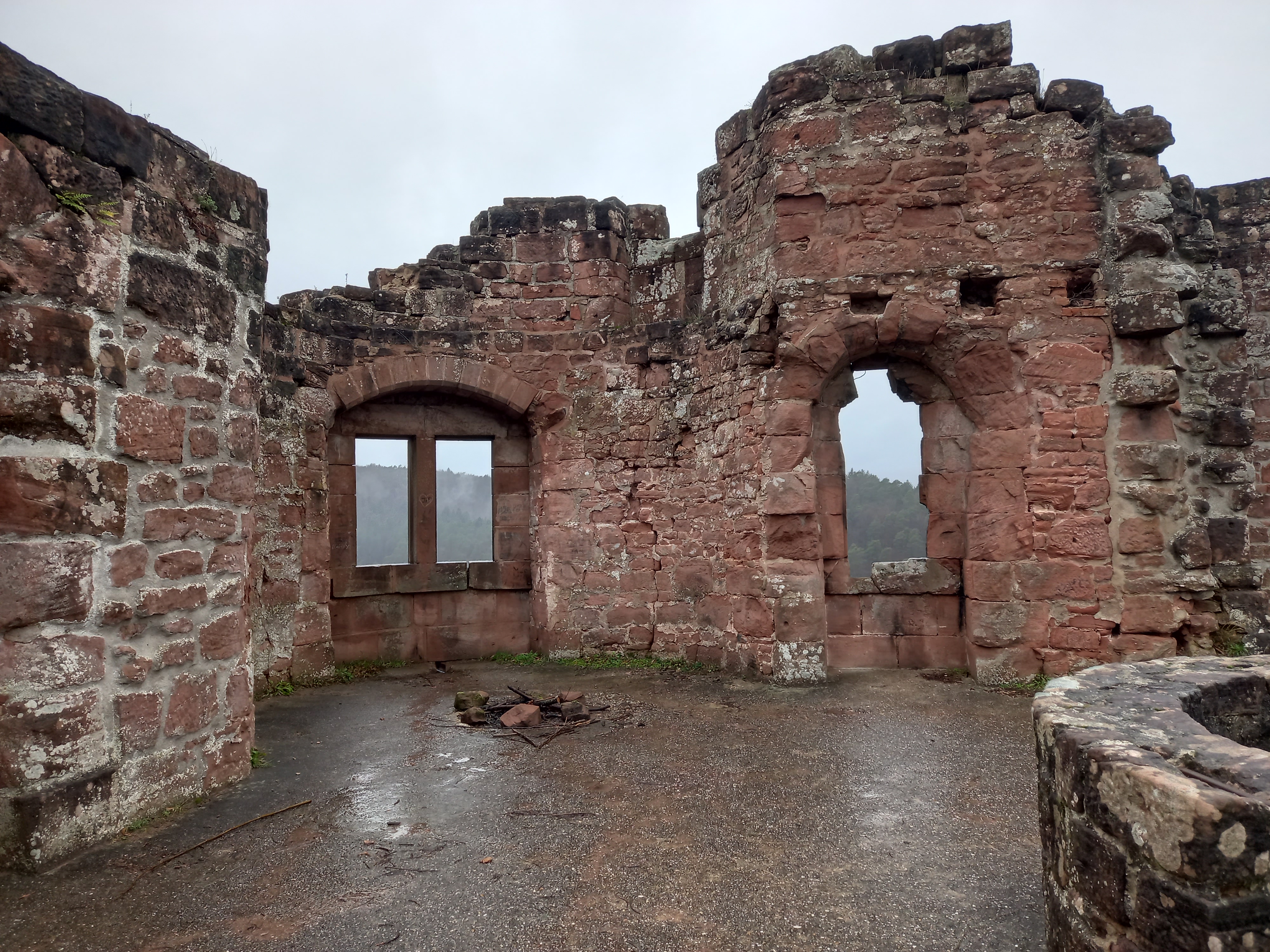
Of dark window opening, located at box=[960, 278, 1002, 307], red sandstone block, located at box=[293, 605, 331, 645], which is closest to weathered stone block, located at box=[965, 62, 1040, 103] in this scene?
dark window opening, located at box=[960, 278, 1002, 307]

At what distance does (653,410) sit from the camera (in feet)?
25.8

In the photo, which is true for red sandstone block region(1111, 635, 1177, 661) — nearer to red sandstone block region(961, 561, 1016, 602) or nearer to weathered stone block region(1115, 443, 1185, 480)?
red sandstone block region(961, 561, 1016, 602)

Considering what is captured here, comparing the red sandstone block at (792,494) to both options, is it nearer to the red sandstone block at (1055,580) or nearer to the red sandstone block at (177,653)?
the red sandstone block at (1055,580)

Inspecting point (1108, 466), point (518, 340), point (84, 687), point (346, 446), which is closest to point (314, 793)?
point (84, 687)

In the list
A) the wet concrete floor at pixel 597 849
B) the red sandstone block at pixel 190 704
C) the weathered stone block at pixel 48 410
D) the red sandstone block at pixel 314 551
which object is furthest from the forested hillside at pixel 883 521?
the weathered stone block at pixel 48 410

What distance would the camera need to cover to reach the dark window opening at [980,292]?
630 centimetres

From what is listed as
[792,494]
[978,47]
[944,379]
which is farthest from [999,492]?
[978,47]

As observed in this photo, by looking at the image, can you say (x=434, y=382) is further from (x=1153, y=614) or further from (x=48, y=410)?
(x=1153, y=614)

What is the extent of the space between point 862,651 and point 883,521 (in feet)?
66.4

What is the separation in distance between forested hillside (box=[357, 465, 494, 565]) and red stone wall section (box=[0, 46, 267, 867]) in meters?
29.7

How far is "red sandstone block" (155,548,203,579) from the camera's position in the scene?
3539 mm

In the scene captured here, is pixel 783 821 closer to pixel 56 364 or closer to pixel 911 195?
pixel 56 364

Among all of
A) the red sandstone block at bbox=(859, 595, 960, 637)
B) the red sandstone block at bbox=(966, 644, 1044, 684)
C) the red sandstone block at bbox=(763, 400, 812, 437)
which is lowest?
the red sandstone block at bbox=(966, 644, 1044, 684)

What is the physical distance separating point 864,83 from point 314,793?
6460 millimetres
